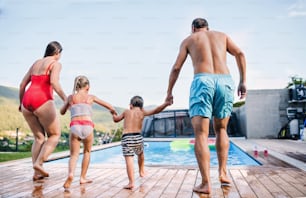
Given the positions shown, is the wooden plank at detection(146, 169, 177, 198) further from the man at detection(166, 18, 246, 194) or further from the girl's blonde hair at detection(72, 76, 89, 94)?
the girl's blonde hair at detection(72, 76, 89, 94)

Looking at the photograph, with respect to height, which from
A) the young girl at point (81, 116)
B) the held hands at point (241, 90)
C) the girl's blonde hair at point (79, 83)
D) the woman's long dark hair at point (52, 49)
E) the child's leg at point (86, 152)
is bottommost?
the child's leg at point (86, 152)

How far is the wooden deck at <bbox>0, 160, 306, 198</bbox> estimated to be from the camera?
2.55 metres

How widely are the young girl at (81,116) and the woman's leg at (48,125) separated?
10.5 inches

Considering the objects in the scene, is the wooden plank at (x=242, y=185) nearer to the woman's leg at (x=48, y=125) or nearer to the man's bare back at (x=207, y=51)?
the man's bare back at (x=207, y=51)

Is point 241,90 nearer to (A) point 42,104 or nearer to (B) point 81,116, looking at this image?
(B) point 81,116

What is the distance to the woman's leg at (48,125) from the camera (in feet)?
10.6

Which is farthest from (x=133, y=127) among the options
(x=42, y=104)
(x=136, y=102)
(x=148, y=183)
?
(x=42, y=104)

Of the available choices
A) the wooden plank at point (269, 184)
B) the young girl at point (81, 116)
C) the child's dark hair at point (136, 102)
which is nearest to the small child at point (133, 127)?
the child's dark hair at point (136, 102)

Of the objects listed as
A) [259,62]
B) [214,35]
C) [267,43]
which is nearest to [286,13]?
[267,43]

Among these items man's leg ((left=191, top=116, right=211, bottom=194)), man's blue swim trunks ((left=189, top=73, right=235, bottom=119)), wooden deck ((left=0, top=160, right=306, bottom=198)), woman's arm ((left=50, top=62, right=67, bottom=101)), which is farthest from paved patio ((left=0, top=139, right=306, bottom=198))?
woman's arm ((left=50, top=62, right=67, bottom=101))

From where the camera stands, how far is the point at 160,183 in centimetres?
306

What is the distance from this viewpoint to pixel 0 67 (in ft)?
41.2

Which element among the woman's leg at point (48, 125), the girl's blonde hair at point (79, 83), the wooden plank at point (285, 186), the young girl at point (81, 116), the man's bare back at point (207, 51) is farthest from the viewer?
the woman's leg at point (48, 125)

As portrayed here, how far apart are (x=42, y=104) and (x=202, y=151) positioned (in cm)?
175
